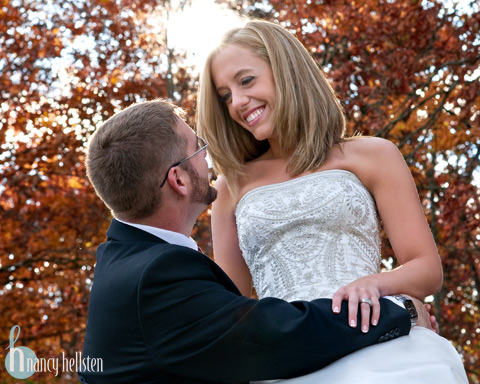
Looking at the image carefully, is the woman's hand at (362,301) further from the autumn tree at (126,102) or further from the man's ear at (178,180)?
the autumn tree at (126,102)

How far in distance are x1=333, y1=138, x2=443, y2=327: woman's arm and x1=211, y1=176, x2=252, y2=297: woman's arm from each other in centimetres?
70

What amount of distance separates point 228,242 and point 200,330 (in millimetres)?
1423

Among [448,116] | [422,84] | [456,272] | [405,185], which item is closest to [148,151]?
[405,185]

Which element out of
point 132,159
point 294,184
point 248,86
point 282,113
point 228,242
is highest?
point 248,86

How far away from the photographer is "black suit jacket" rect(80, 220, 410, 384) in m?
2.38

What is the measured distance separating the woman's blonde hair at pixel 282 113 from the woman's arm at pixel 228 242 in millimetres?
106

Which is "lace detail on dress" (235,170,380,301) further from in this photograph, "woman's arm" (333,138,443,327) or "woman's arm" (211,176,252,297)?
"woman's arm" (211,176,252,297)

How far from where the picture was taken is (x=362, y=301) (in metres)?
2.60

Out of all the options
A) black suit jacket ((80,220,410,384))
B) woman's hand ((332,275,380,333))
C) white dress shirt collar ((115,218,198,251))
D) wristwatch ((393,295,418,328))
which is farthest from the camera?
white dress shirt collar ((115,218,198,251))

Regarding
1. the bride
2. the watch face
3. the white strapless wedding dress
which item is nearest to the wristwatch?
the watch face

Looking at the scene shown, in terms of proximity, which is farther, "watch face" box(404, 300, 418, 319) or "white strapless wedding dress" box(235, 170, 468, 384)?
"white strapless wedding dress" box(235, 170, 468, 384)

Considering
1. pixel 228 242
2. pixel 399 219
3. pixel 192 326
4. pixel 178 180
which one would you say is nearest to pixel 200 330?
pixel 192 326

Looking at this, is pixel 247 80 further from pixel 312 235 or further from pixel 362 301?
pixel 362 301

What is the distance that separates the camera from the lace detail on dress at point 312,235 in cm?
335
